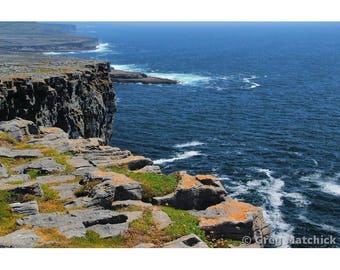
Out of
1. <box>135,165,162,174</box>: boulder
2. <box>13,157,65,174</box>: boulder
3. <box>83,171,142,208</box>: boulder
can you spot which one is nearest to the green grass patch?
<box>13,157,65,174</box>: boulder

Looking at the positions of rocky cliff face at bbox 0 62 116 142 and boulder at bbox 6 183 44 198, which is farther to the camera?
rocky cliff face at bbox 0 62 116 142

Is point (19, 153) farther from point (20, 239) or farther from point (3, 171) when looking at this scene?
point (20, 239)

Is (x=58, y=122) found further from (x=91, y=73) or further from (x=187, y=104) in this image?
(x=187, y=104)

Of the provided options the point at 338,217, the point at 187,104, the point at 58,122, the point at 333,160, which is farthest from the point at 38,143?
the point at 187,104

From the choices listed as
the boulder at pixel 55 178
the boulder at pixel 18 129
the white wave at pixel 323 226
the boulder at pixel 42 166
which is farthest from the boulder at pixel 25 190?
the white wave at pixel 323 226

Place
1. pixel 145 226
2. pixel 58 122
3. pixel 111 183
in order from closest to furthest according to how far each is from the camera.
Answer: pixel 145 226, pixel 111 183, pixel 58 122

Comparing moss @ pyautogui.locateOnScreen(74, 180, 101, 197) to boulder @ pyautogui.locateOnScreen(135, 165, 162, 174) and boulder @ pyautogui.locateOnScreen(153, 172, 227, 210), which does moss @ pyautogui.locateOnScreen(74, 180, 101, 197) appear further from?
boulder @ pyautogui.locateOnScreen(135, 165, 162, 174)
